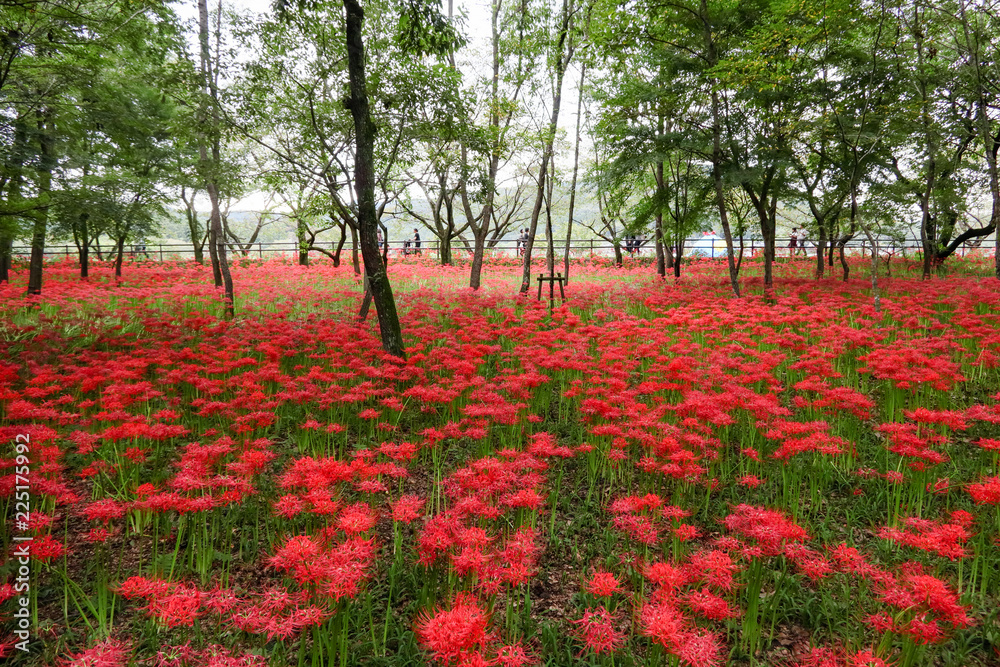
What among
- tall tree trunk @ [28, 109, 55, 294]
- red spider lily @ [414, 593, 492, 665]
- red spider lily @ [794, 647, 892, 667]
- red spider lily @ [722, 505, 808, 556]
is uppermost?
tall tree trunk @ [28, 109, 55, 294]

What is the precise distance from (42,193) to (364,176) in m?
5.89

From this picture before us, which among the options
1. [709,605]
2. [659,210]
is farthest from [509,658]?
[659,210]

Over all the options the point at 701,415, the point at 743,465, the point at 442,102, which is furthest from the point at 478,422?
the point at 442,102

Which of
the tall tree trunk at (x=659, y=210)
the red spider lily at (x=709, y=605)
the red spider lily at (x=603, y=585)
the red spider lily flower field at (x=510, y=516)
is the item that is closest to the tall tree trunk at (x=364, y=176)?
the red spider lily flower field at (x=510, y=516)

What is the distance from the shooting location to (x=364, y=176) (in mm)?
6793

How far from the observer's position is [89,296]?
11.0 metres

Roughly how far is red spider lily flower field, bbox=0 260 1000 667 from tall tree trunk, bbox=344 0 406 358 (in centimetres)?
60

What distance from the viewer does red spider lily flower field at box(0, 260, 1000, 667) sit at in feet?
7.43

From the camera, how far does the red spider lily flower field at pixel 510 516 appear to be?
2264mm

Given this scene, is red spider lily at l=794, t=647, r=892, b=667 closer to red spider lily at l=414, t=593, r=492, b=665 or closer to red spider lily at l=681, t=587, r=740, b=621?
red spider lily at l=681, t=587, r=740, b=621

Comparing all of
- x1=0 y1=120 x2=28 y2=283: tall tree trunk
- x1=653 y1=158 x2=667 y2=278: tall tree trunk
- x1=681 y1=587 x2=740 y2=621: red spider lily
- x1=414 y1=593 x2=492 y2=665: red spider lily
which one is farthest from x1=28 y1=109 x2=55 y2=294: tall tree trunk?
x1=653 y1=158 x2=667 y2=278: tall tree trunk

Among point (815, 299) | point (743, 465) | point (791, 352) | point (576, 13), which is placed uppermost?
point (576, 13)

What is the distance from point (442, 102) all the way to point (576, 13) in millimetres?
7001

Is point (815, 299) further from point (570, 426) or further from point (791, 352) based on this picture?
point (570, 426)
